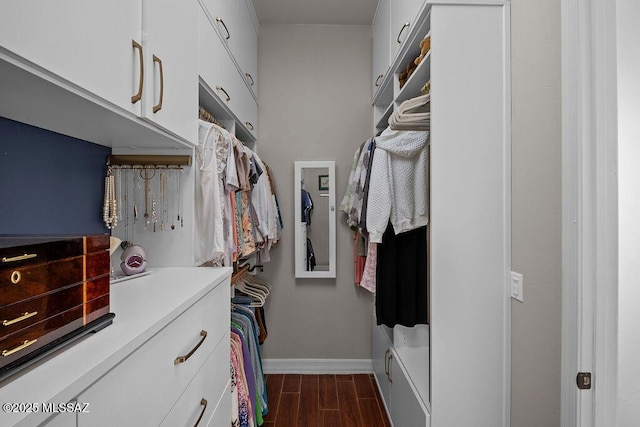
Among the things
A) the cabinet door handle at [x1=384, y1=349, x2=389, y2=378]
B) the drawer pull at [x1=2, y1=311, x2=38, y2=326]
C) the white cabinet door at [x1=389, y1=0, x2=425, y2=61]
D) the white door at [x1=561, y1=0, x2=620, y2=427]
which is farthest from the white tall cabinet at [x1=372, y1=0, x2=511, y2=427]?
the drawer pull at [x1=2, y1=311, x2=38, y2=326]

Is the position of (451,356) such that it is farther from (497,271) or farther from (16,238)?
(16,238)

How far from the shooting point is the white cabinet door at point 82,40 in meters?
0.56

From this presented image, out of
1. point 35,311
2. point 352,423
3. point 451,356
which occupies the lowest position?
point 352,423

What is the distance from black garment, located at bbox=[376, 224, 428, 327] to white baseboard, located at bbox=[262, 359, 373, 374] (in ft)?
3.69

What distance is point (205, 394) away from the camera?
3.34ft

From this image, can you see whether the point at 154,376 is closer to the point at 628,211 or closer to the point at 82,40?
the point at 82,40

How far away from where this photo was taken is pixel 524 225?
1.26 metres

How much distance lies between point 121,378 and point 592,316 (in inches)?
45.4

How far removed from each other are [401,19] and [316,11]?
3.38 feet

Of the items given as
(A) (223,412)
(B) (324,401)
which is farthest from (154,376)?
(B) (324,401)

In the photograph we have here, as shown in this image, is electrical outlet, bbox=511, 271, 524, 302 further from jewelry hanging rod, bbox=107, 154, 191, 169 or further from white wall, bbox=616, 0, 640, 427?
jewelry hanging rod, bbox=107, 154, 191, 169

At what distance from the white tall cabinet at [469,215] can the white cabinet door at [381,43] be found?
0.81m

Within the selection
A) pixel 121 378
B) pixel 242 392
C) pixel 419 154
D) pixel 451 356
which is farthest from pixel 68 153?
pixel 451 356

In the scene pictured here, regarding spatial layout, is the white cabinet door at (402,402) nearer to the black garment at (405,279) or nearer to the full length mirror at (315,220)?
the black garment at (405,279)
